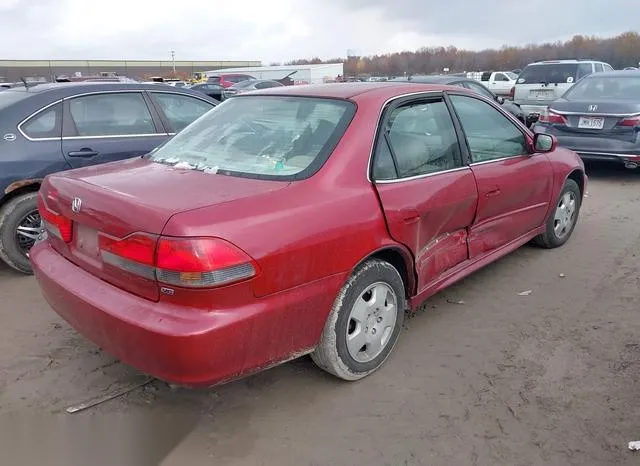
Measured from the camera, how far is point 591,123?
7.97 m

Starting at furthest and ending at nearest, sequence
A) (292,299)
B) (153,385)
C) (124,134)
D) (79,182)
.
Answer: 1. (124,134)
2. (153,385)
3. (79,182)
4. (292,299)

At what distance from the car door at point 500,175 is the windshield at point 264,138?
114cm

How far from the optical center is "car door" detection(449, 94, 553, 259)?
3898 millimetres

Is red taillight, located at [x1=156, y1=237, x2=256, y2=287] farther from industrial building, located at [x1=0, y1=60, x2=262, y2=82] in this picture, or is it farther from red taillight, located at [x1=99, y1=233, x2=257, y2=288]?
industrial building, located at [x1=0, y1=60, x2=262, y2=82]

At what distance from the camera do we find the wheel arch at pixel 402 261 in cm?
314

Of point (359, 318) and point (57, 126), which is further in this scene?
point (57, 126)

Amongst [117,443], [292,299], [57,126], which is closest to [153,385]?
[117,443]

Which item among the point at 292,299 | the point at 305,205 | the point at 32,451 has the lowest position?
the point at 32,451

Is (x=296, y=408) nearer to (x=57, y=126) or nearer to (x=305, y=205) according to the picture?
(x=305, y=205)

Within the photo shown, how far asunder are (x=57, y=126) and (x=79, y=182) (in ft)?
7.68

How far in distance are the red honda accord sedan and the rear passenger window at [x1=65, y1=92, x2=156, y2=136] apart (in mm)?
1834

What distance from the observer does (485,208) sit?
154 inches

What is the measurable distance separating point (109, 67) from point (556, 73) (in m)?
83.5

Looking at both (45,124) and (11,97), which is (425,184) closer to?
(45,124)
